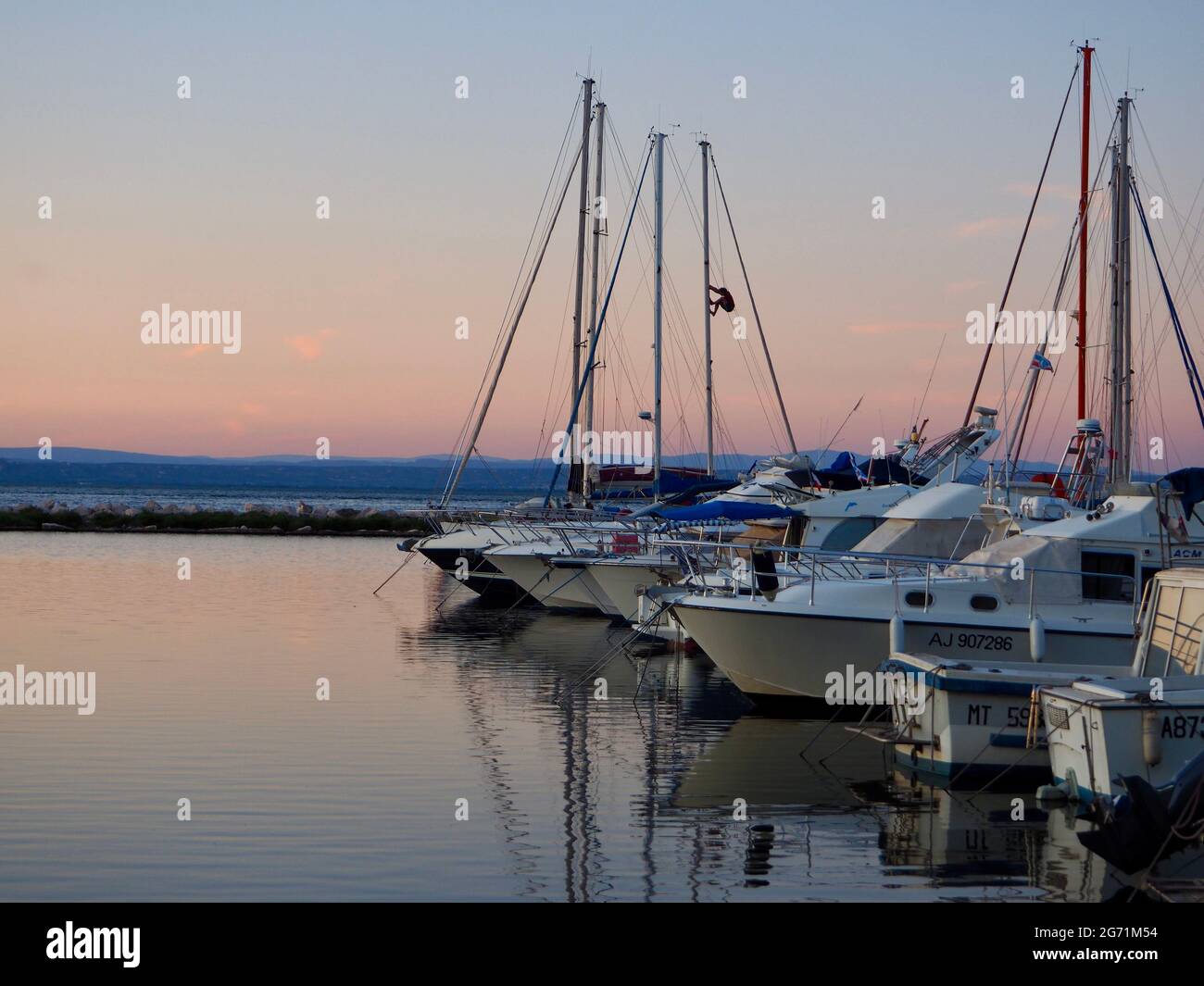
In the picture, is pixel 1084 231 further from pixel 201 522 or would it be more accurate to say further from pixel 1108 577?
pixel 201 522

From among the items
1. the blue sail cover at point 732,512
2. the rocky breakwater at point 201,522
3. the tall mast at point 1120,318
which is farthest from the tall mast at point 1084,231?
the rocky breakwater at point 201,522

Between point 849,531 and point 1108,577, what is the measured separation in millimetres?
7130

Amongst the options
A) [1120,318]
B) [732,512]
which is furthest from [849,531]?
[1120,318]

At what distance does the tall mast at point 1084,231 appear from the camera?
100.0 feet

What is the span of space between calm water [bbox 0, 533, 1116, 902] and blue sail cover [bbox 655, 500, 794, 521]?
9.51 ft

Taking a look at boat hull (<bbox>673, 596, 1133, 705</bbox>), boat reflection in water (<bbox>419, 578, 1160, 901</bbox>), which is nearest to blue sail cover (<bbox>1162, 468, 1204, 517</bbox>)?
boat hull (<bbox>673, 596, 1133, 705</bbox>)

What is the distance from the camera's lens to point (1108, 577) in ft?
61.3

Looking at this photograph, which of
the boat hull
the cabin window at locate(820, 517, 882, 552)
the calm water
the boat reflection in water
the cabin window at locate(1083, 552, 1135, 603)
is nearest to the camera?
the calm water

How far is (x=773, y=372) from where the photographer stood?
42719mm

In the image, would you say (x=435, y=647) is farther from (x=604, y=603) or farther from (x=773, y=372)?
(x=773, y=372)

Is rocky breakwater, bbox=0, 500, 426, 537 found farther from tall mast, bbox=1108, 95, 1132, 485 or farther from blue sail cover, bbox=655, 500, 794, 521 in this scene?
tall mast, bbox=1108, 95, 1132, 485

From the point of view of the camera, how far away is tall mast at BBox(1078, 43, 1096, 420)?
30.5 metres
